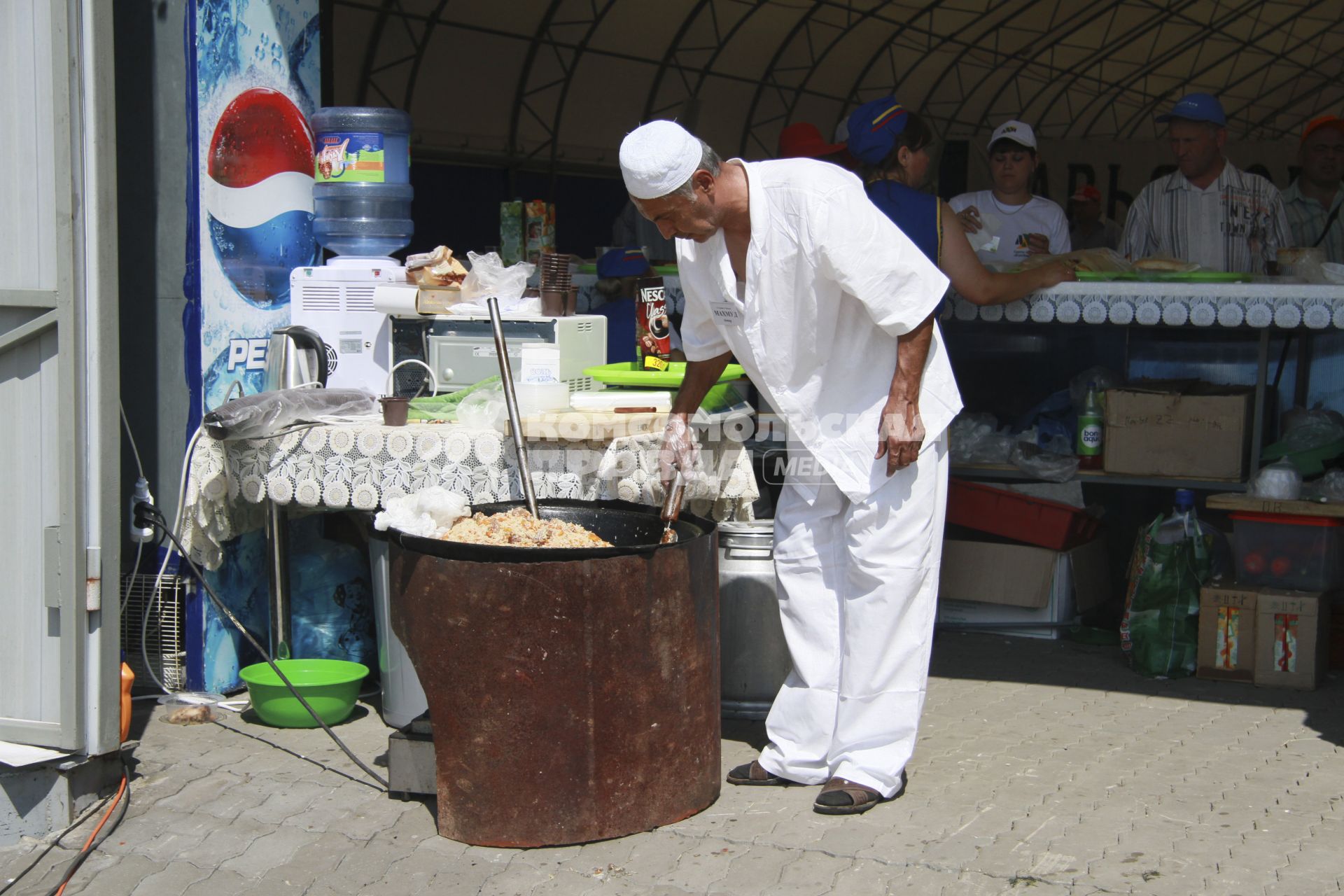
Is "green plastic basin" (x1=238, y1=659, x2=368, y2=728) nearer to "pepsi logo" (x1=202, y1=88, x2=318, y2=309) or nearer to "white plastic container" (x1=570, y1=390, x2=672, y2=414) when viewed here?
"white plastic container" (x1=570, y1=390, x2=672, y2=414)

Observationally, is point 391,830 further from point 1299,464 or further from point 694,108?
point 694,108

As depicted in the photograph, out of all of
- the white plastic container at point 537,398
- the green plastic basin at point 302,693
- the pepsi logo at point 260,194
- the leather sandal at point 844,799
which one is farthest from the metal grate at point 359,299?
the leather sandal at point 844,799

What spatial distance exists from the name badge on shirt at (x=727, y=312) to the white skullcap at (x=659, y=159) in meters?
0.42

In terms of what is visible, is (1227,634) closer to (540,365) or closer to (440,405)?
(540,365)

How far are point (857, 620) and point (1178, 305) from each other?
7.40 feet

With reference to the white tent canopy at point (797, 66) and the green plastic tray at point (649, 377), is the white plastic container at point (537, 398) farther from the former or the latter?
the white tent canopy at point (797, 66)

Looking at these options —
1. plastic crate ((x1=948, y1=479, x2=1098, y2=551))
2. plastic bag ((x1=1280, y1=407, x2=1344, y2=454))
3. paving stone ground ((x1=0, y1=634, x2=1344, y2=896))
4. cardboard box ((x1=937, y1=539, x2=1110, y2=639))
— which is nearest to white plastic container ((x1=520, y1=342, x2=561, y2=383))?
paving stone ground ((x1=0, y1=634, x2=1344, y2=896))

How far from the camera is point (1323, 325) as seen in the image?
5.05 m

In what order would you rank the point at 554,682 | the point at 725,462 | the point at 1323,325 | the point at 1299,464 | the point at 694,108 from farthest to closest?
the point at 694,108 → the point at 1299,464 → the point at 1323,325 → the point at 725,462 → the point at 554,682

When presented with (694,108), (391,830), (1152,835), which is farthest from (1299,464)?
(694,108)

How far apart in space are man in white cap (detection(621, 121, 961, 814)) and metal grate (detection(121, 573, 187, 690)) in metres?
2.10

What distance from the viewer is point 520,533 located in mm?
3631

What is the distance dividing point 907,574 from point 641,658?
2.67ft

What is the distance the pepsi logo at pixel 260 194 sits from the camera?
189 inches
